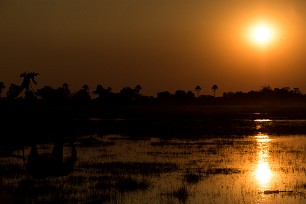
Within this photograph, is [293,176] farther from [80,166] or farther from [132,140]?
[132,140]

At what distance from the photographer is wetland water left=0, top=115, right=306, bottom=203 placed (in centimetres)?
1548

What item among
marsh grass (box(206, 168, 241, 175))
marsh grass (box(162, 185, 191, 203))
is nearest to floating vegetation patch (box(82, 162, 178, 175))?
marsh grass (box(206, 168, 241, 175))

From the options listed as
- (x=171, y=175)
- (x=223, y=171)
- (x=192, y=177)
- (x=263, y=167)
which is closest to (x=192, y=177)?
(x=192, y=177)

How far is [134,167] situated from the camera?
68.5 ft

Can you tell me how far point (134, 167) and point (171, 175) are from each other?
218 cm

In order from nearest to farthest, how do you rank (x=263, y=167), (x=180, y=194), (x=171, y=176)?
(x=180, y=194) < (x=171, y=176) < (x=263, y=167)

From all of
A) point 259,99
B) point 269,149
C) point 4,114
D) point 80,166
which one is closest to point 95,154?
point 80,166

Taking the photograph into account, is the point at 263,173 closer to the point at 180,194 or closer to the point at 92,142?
the point at 180,194

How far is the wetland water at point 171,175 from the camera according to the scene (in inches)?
609

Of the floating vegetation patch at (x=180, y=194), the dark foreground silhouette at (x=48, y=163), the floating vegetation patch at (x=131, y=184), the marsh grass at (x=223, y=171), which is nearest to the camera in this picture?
the dark foreground silhouette at (x=48, y=163)

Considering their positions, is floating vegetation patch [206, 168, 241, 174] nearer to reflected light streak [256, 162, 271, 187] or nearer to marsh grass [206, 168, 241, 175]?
marsh grass [206, 168, 241, 175]

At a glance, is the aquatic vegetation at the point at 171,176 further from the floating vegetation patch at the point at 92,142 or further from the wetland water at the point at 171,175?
the floating vegetation patch at the point at 92,142

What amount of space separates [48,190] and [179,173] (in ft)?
16.3

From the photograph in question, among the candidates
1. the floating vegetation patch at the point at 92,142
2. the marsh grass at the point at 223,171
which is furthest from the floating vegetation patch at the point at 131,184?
the floating vegetation patch at the point at 92,142
